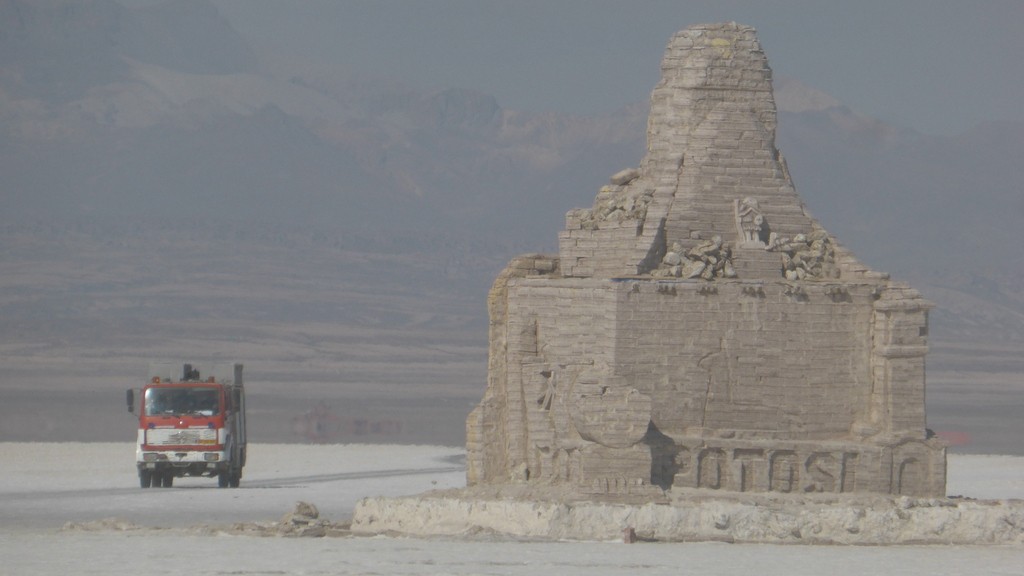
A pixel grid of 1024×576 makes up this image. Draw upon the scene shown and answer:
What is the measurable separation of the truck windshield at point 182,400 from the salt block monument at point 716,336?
7.96m

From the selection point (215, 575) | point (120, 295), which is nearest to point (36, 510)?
point (215, 575)

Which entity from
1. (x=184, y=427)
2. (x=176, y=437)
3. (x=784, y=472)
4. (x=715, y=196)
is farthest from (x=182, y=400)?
(x=784, y=472)

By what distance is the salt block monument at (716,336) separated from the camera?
1001 inches

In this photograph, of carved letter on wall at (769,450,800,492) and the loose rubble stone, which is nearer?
the loose rubble stone

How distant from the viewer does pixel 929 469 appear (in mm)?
26188

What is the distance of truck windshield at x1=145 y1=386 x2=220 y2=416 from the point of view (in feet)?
113

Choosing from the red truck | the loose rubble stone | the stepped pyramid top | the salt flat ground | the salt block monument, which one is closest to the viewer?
the salt flat ground

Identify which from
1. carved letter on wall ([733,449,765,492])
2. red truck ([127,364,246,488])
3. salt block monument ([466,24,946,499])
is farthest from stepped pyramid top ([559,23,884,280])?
red truck ([127,364,246,488])

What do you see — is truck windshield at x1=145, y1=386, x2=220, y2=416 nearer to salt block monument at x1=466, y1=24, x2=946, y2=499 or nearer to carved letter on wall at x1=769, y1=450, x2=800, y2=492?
salt block monument at x1=466, y1=24, x2=946, y2=499

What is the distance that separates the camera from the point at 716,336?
25688 mm

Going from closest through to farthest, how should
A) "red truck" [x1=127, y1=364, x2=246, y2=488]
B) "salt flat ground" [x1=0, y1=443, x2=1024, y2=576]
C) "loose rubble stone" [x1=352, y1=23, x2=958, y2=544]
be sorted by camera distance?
1. "salt flat ground" [x1=0, y1=443, x2=1024, y2=576]
2. "loose rubble stone" [x1=352, y1=23, x2=958, y2=544]
3. "red truck" [x1=127, y1=364, x2=246, y2=488]

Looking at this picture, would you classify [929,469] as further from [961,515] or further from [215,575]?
[215,575]

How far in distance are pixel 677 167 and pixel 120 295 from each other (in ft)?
357

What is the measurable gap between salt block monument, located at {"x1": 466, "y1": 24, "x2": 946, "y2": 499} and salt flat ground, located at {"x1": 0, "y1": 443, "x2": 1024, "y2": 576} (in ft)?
4.64
